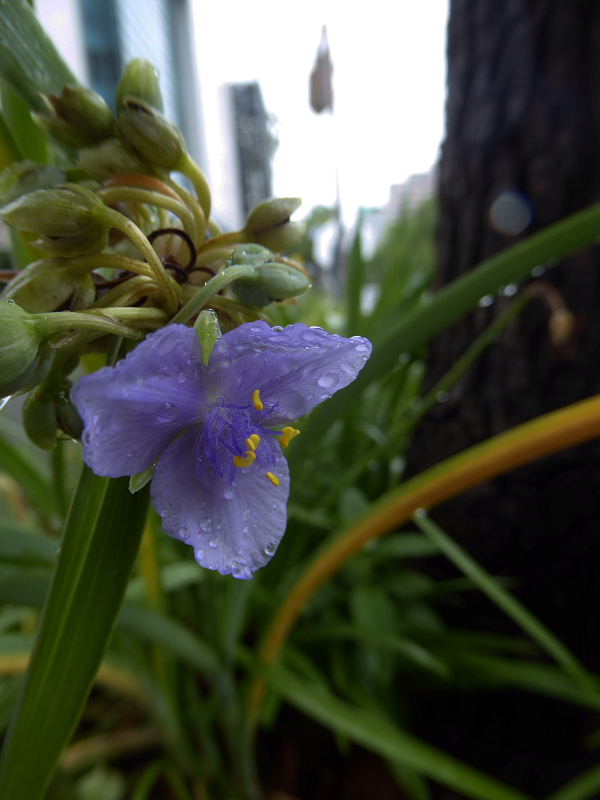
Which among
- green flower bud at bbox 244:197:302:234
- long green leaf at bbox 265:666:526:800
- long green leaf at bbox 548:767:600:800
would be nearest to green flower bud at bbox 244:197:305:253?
green flower bud at bbox 244:197:302:234

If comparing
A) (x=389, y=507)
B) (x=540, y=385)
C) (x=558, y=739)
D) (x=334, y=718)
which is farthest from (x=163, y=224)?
(x=558, y=739)

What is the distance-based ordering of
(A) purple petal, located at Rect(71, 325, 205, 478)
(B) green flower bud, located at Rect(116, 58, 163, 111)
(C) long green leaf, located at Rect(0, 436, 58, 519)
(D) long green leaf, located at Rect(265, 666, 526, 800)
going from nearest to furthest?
(A) purple petal, located at Rect(71, 325, 205, 478) < (B) green flower bud, located at Rect(116, 58, 163, 111) < (D) long green leaf, located at Rect(265, 666, 526, 800) < (C) long green leaf, located at Rect(0, 436, 58, 519)

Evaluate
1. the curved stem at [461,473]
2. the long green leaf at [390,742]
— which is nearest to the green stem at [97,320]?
the curved stem at [461,473]

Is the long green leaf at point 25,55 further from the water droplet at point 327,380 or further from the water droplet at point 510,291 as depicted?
the water droplet at point 510,291

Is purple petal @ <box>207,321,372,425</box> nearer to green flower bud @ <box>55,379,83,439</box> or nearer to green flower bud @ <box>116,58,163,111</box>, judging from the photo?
green flower bud @ <box>55,379,83,439</box>

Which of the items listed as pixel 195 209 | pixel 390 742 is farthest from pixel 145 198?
pixel 390 742

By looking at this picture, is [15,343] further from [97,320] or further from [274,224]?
[274,224]

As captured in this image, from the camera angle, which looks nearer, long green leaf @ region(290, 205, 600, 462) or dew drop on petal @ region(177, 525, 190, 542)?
dew drop on petal @ region(177, 525, 190, 542)
